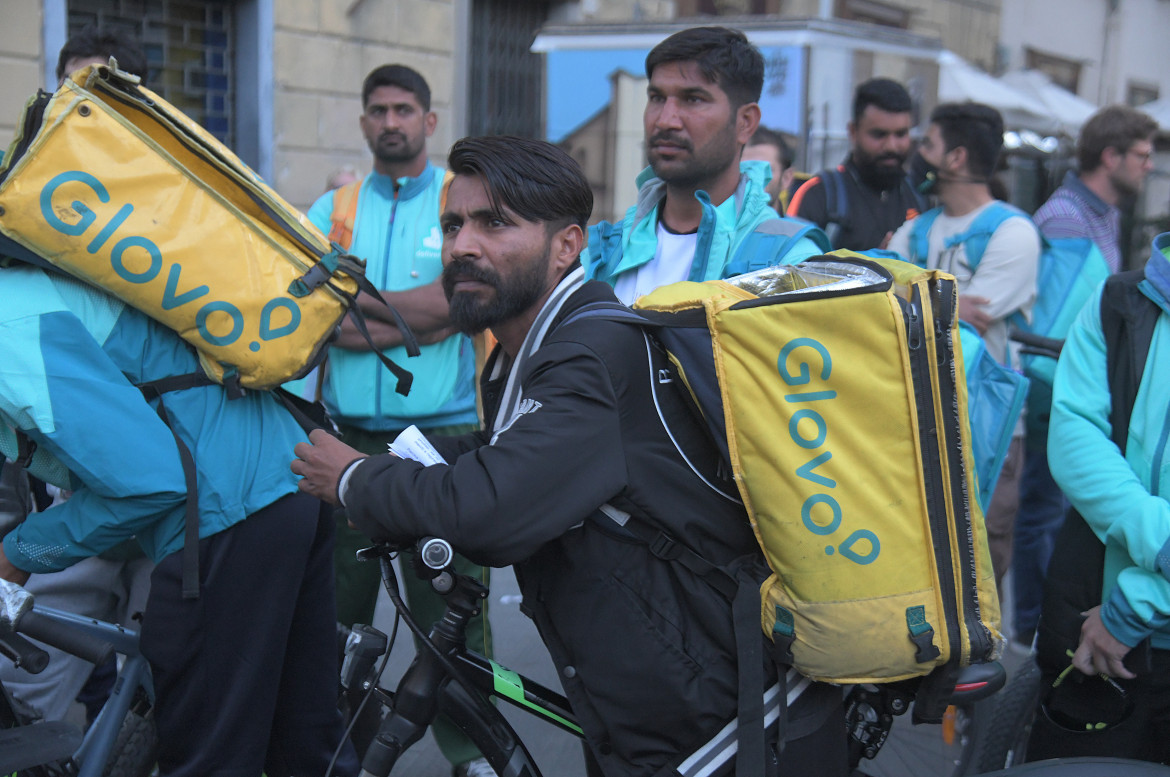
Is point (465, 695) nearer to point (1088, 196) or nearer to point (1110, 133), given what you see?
point (1088, 196)

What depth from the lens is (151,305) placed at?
2268mm

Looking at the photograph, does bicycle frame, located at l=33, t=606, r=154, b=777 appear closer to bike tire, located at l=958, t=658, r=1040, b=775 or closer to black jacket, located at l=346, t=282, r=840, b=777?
black jacket, located at l=346, t=282, r=840, b=777

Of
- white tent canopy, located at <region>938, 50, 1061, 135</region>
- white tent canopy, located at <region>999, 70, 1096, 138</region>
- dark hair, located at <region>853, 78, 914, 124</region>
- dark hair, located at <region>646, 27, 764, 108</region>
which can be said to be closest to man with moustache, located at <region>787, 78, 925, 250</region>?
dark hair, located at <region>853, 78, 914, 124</region>

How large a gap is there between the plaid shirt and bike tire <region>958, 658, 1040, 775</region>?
6.88 feet

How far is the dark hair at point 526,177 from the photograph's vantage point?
207 centimetres

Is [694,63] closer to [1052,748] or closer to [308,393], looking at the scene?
[308,393]

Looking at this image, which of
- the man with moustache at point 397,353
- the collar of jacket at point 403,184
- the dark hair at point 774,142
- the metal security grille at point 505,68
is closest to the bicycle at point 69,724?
the man with moustache at point 397,353

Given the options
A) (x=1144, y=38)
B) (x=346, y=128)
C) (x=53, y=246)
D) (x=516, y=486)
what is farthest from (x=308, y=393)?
(x=1144, y=38)

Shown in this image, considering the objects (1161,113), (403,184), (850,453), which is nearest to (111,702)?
(850,453)

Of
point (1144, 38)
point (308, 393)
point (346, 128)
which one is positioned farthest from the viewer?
point (1144, 38)

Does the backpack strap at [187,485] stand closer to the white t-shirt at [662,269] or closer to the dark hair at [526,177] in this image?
the dark hair at [526,177]

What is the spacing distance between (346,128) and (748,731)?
298 inches

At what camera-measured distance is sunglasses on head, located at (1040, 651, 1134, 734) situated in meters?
2.53

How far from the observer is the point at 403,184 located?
384 cm
